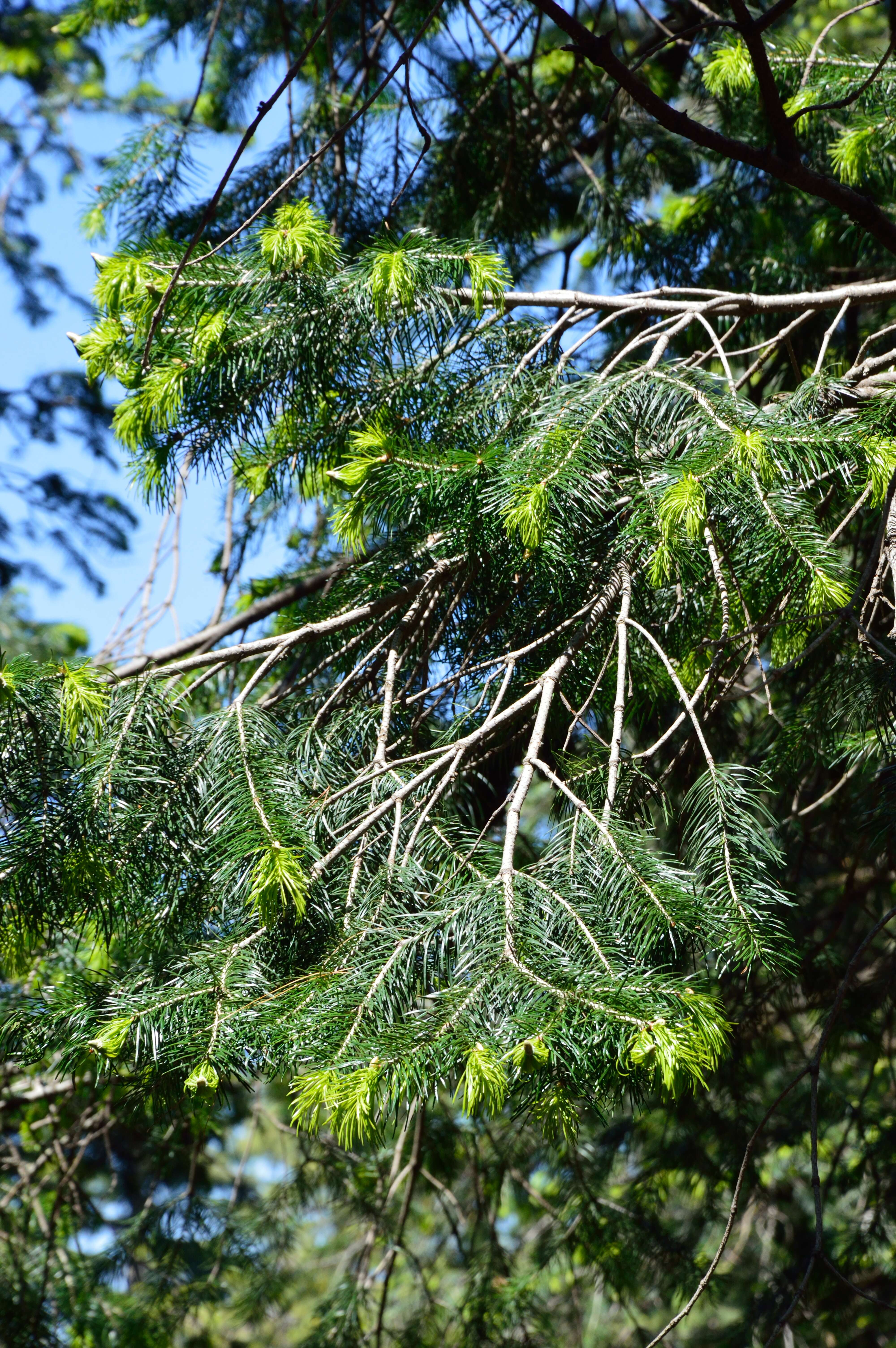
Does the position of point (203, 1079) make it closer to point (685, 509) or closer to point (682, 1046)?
point (682, 1046)

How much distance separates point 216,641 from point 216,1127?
6.25 feet

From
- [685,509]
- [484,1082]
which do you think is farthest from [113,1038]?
[685,509]

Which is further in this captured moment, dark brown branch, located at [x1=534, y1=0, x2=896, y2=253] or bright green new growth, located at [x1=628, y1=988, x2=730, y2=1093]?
dark brown branch, located at [x1=534, y1=0, x2=896, y2=253]

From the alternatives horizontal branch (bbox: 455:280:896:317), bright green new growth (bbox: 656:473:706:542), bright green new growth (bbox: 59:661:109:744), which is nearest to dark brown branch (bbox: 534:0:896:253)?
horizontal branch (bbox: 455:280:896:317)

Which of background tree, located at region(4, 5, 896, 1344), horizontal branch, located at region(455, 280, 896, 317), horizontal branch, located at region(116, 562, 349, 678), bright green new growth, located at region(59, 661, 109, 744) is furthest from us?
horizontal branch, located at region(116, 562, 349, 678)

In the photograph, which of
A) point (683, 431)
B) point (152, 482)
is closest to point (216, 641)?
point (152, 482)

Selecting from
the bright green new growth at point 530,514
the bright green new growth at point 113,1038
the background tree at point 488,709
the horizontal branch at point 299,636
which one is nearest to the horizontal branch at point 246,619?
the background tree at point 488,709

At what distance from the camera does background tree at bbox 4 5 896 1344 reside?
1328mm

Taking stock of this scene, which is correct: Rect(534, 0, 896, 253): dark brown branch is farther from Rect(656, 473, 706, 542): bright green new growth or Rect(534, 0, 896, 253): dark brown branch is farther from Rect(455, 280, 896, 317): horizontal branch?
Rect(656, 473, 706, 542): bright green new growth

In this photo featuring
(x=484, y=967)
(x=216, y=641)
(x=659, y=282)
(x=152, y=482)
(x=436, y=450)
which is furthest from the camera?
(x=216, y=641)

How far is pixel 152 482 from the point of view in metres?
1.89

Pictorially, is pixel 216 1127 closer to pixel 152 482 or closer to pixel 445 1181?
pixel 445 1181

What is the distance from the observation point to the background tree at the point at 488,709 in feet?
4.36

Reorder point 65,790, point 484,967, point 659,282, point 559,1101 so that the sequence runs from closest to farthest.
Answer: point 559,1101 < point 484,967 < point 65,790 < point 659,282
